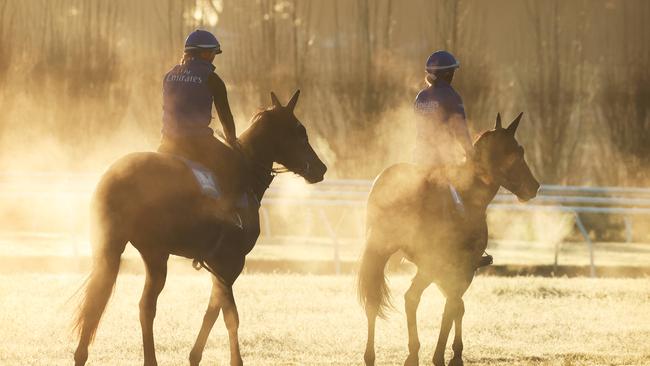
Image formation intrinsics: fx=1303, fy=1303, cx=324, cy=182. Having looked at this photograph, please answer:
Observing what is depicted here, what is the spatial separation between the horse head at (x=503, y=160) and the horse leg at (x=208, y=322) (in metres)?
2.66

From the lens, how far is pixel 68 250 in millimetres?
24781

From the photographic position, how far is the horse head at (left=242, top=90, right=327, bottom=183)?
35.2ft

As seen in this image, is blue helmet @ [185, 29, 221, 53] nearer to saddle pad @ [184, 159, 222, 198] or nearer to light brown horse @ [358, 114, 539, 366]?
saddle pad @ [184, 159, 222, 198]

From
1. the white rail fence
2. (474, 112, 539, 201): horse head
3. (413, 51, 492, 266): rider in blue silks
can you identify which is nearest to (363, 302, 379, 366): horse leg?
(413, 51, 492, 266): rider in blue silks

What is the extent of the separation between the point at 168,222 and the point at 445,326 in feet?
9.38

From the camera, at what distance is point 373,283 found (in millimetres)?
11086

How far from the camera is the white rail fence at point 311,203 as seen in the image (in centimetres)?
2275

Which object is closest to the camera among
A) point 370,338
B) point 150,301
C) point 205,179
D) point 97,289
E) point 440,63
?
point 97,289

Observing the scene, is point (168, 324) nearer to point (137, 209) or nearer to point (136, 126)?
point (137, 209)

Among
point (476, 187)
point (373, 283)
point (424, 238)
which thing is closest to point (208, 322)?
point (373, 283)

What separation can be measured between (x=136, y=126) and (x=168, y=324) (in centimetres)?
2324

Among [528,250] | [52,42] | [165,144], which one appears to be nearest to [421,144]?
[165,144]

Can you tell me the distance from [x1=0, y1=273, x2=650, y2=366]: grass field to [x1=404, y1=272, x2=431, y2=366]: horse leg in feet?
3.19

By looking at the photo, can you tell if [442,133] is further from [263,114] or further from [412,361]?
[412,361]
